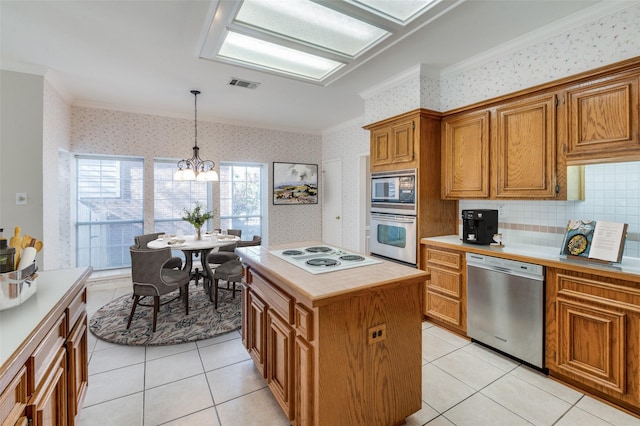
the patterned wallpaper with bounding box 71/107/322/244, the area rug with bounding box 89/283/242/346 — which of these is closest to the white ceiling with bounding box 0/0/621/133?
the patterned wallpaper with bounding box 71/107/322/244

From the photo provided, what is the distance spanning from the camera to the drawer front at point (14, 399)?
0.89 m

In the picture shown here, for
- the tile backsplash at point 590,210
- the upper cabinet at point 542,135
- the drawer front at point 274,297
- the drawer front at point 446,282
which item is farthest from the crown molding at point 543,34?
the drawer front at point 274,297

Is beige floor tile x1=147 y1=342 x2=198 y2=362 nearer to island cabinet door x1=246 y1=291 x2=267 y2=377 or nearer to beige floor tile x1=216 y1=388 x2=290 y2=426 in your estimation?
island cabinet door x1=246 y1=291 x2=267 y2=377

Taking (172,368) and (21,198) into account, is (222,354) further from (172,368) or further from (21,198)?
(21,198)

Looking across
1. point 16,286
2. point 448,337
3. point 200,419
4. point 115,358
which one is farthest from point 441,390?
point 115,358

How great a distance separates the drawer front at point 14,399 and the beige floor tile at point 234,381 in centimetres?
125

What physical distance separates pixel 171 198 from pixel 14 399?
4.39m

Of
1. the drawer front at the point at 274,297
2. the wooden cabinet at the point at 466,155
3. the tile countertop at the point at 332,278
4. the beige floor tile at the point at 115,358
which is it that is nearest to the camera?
the tile countertop at the point at 332,278

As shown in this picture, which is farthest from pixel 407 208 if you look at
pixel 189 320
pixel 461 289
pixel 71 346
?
pixel 71 346

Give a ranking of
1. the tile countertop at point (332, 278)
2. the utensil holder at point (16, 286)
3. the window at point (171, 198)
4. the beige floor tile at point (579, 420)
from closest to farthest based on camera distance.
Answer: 1. the utensil holder at point (16, 286)
2. the tile countertop at point (332, 278)
3. the beige floor tile at point (579, 420)
4. the window at point (171, 198)

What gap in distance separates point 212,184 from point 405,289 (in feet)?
14.1

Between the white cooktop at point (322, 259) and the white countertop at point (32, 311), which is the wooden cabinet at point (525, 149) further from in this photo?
the white countertop at point (32, 311)

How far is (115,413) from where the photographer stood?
6.34 ft

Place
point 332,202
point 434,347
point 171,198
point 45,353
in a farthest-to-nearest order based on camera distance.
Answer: point 332,202
point 171,198
point 434,347
point 45,353
